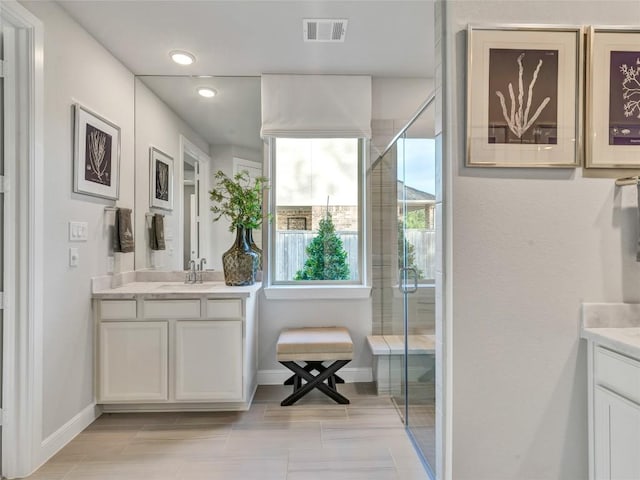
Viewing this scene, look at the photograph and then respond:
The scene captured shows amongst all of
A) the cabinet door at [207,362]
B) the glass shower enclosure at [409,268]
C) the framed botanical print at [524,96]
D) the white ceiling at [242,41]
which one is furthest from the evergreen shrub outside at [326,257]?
the framed botanical print at [524,96]

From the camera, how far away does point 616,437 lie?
1311mm

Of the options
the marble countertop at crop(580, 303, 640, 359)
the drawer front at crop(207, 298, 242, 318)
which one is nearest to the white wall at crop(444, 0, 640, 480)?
the marble countertop at crop(580, 303, 640, 359)

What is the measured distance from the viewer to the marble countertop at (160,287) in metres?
2.50

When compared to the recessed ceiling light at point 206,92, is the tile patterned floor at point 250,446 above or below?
below

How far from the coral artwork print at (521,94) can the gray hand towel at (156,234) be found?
2.65 metres

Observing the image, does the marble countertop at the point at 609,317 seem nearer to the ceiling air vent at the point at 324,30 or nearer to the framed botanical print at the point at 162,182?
the ceiling air vent at the point at 324,30

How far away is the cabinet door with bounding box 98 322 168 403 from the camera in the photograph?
2480 millimetres

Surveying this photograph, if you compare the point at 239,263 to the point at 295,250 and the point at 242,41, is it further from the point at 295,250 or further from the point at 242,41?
the point at 242,41

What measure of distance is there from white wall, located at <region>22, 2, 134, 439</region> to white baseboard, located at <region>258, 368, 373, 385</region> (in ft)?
4.12

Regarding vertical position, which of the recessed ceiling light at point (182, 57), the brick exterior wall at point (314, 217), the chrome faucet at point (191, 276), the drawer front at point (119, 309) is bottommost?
the drawer front at point (119, 309)

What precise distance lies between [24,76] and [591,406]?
302cm

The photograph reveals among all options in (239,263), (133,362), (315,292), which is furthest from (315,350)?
(133,362)

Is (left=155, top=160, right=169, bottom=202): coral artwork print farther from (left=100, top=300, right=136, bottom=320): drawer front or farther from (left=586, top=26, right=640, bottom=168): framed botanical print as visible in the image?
(left=586, top=26, right=640, bottom=168): framed botanical print

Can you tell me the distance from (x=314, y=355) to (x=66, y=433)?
5.13ft
